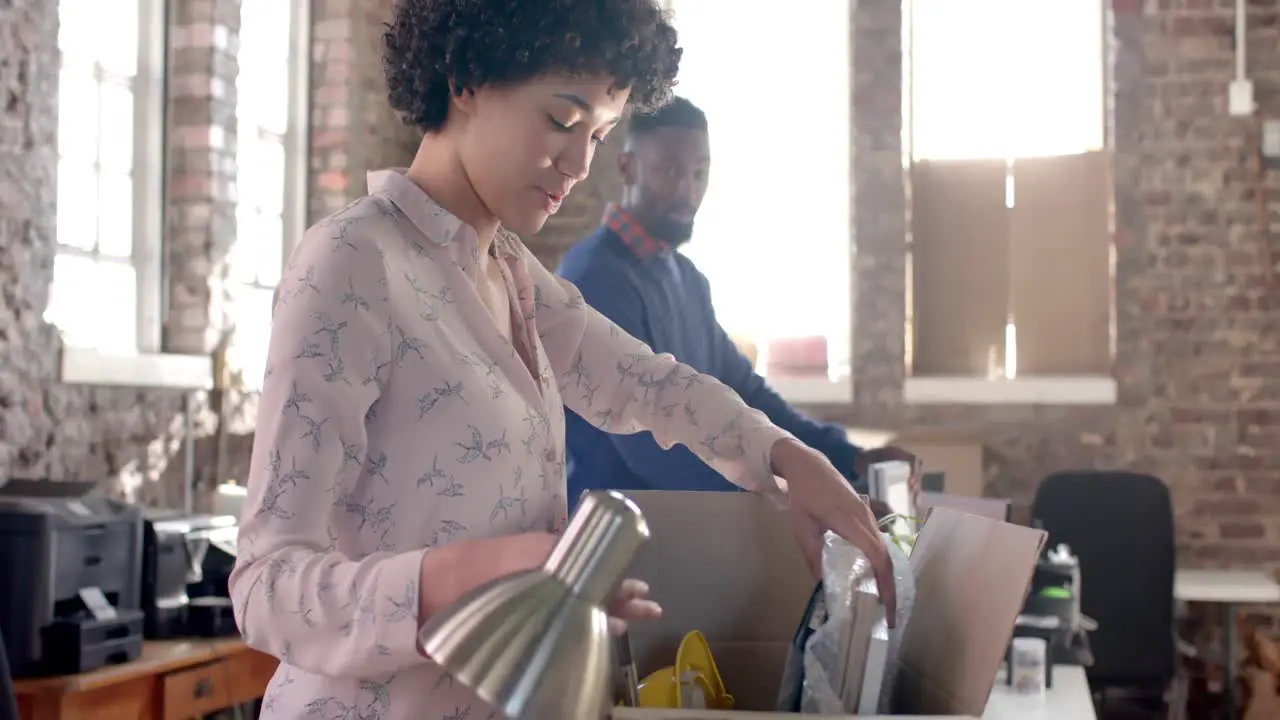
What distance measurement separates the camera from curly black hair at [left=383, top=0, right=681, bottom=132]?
1.03 metres

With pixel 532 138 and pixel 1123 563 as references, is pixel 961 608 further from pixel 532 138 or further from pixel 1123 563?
pixel 1123 563

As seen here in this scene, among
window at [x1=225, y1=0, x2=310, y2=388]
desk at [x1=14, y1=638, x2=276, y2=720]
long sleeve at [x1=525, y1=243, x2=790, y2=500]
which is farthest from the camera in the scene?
window at [x1=225, y1=0, x2=310, y2=388]

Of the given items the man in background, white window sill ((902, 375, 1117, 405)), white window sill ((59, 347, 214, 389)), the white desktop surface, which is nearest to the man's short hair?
the man in background

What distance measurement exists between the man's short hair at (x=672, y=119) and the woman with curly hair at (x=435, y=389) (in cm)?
156

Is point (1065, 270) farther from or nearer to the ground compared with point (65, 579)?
farther from the ground

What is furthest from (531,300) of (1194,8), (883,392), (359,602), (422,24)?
(1194,8)

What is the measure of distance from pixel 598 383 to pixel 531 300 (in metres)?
0.13

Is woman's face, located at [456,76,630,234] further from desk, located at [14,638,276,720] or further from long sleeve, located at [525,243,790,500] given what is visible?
desk, located at [14,638,276,720]

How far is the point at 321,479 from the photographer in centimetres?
89

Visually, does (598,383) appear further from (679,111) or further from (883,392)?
(883,392)

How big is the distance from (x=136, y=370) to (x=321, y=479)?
3221mm

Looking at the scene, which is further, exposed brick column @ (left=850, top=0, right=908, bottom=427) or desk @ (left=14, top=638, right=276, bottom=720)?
exposed brick column @ (left=850, top=0, right=908, bottom=427)

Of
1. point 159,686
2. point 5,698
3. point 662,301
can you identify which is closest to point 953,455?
point 662,301

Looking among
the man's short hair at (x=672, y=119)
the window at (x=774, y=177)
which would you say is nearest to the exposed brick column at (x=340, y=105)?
the window at (x=774, y=177)
